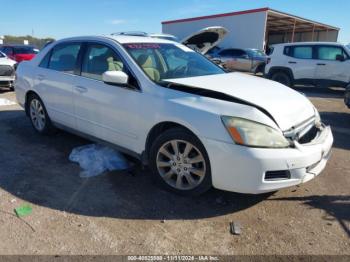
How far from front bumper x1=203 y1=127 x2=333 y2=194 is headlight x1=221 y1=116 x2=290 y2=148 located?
2.1 inches

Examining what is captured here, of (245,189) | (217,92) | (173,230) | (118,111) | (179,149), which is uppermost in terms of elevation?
(217,92)

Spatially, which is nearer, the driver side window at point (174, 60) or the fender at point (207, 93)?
the fender at point (207, 93)

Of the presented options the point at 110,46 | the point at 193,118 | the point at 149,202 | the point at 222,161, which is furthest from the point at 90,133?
the point at 222,161

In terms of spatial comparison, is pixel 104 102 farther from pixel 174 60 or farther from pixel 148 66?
pixel 174 60

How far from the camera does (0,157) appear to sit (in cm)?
447

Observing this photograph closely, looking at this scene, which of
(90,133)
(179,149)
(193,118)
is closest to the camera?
(193,118)

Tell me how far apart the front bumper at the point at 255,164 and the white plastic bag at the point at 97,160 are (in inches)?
59.6

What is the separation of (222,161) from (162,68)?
1504mm

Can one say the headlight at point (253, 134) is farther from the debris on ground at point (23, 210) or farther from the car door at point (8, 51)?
the car door at point (8, 51)

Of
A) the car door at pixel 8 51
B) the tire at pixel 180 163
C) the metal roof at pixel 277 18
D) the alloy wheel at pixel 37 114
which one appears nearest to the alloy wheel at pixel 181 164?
the tire at pixel 180 163

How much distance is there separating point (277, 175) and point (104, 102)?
2116mm

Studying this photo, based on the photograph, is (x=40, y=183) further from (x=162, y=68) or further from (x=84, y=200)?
(x=162, y=68)

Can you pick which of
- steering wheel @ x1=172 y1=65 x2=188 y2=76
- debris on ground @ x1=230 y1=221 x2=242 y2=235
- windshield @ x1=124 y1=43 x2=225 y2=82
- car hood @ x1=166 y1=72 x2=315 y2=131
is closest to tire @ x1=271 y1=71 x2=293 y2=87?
windshield @ x1=124 y1=43 x2=225 y2=82

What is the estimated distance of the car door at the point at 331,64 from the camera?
10.7 m
